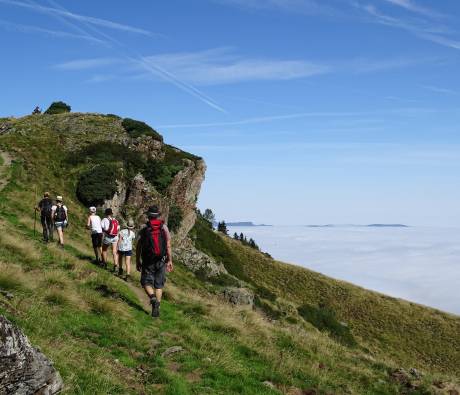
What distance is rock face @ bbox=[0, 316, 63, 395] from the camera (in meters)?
4.91

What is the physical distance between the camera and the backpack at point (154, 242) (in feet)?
37.4

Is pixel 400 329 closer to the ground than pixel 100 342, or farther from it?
closer to the ground

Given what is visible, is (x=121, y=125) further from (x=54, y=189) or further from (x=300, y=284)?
(x=300, y=284)

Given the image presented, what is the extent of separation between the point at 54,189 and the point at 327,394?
26.3 m

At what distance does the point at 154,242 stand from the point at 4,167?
2425 cm

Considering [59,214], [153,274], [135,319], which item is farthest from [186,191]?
[135,319]

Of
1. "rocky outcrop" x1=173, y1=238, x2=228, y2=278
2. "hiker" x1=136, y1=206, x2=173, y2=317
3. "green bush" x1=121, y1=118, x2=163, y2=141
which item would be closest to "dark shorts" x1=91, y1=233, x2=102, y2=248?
"hiker" x1=136, y1=206, x2=173, y2=317

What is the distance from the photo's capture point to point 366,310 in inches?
2589

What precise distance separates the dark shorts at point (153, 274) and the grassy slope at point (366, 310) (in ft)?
114

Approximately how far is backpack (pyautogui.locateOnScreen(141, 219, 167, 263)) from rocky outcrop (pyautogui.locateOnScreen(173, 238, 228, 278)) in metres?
23.0

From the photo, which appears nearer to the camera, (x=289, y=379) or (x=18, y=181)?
(x=289, y=379)

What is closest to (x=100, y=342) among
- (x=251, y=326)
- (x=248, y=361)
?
(x=248, y=361)

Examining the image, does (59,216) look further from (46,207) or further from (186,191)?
(186,191)

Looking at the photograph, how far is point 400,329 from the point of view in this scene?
62.0 metres
